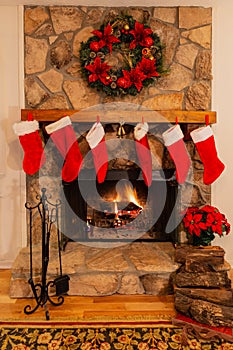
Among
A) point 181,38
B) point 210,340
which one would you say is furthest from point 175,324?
point 181,38

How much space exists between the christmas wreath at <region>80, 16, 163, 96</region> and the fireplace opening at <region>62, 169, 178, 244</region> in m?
0.71

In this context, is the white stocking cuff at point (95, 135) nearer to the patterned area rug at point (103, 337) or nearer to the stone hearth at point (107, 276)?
the stone hearth at point (107, 276)

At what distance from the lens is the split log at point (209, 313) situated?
2275mm

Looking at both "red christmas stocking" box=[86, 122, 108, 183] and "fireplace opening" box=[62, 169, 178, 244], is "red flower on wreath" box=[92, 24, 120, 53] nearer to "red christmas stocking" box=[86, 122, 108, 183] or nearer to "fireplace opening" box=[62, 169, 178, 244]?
"red christmas stocking" box=[86, 122, 108, 183]

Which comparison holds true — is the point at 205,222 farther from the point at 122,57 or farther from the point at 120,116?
the point at 122,57

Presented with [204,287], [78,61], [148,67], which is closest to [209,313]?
[204,287]

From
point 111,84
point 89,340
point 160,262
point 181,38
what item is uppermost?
point 181,38

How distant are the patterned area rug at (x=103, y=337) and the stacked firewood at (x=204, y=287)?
0.11 metres

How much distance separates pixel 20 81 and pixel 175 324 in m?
2.10

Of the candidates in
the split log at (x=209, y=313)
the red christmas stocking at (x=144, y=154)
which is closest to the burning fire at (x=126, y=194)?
the red christmas stocking at (x=144, y=154)

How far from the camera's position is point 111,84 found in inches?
121

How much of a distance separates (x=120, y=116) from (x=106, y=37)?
0.60 metres

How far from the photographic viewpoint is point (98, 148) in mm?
3021

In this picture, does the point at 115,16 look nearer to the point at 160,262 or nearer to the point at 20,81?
the point at 20,81
